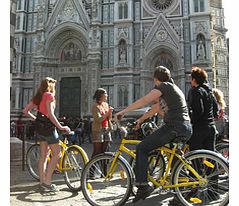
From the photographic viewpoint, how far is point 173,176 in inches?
110

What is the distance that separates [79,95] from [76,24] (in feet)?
19.4

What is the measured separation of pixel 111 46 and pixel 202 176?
1906 cm

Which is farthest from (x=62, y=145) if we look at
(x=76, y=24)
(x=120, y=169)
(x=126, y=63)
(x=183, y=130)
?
(x=76, y=24)

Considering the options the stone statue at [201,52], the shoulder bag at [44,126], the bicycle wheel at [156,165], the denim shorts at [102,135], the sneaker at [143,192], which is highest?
the stone statue at [201,52]

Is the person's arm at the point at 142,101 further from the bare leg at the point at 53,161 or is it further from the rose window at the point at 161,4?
the rose window at the point at 161,4

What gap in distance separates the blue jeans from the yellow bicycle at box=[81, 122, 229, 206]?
0.09 metres

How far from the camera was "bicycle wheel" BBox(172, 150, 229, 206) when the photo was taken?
2.68m

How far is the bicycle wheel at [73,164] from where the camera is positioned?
13.1 feet

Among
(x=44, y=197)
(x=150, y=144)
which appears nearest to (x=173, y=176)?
(x=150, y=144)

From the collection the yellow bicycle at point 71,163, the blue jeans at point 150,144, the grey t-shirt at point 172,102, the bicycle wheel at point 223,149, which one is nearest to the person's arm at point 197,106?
the grey t-shirt at point 172,102

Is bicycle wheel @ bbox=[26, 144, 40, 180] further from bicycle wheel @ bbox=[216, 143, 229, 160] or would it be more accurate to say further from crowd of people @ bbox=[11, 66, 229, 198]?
bicycle wheel @ bbox=[216, 143, 229, 160]

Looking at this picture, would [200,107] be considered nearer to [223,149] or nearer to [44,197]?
[223,149]

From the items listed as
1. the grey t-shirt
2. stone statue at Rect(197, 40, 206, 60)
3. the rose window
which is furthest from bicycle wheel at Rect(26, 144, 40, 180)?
the rose window
